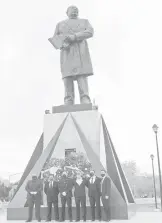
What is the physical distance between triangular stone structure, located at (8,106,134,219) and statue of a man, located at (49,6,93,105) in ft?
2.99

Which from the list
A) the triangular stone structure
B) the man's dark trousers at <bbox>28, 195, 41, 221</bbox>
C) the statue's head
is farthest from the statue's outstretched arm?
the man's dark trousers at <bbox>28, 195, 41, 221</bbox>

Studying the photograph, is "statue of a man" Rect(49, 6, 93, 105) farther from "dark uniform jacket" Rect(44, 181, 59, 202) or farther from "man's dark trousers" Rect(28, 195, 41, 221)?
"man's dark trousers" Rect(28, 195, 41, 221)

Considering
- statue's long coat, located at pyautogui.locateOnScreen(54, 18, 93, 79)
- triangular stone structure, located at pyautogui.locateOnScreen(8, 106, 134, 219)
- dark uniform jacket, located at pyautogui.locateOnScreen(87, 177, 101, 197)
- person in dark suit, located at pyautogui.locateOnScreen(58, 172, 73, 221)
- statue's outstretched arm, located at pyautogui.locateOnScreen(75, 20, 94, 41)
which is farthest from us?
statue's long coat, located at pyautogui.locateOnScreen(54, 18, 93, 79)

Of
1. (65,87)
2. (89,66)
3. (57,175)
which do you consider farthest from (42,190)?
(89,66)

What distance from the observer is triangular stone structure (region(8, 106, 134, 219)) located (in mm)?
10453

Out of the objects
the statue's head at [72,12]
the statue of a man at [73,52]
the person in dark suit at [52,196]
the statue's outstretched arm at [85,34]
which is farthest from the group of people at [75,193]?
the statue's head at [72,12]

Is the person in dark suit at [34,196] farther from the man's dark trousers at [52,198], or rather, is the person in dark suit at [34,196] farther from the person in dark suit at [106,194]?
the person in dark suit at [106,194]

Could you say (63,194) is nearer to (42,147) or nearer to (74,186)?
(74,186)

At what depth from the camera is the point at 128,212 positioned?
32.5ft

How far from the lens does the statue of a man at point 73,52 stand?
469 inches

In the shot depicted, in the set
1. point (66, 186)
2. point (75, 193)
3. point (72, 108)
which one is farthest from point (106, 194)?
point (72, 108)

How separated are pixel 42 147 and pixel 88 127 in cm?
181

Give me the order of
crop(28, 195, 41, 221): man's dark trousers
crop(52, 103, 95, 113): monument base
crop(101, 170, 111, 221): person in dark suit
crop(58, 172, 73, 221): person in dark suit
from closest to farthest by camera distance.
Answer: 1. crop(101, 170, 111, 221): person in dark suit
2. crop(58, 172, 73, 221): person in dark suit
3. crop(28, 195, 41, 221): man's dark trousers
4. crop(52, 103, 95, 113): monument base

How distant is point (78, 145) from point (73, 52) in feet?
11.0
